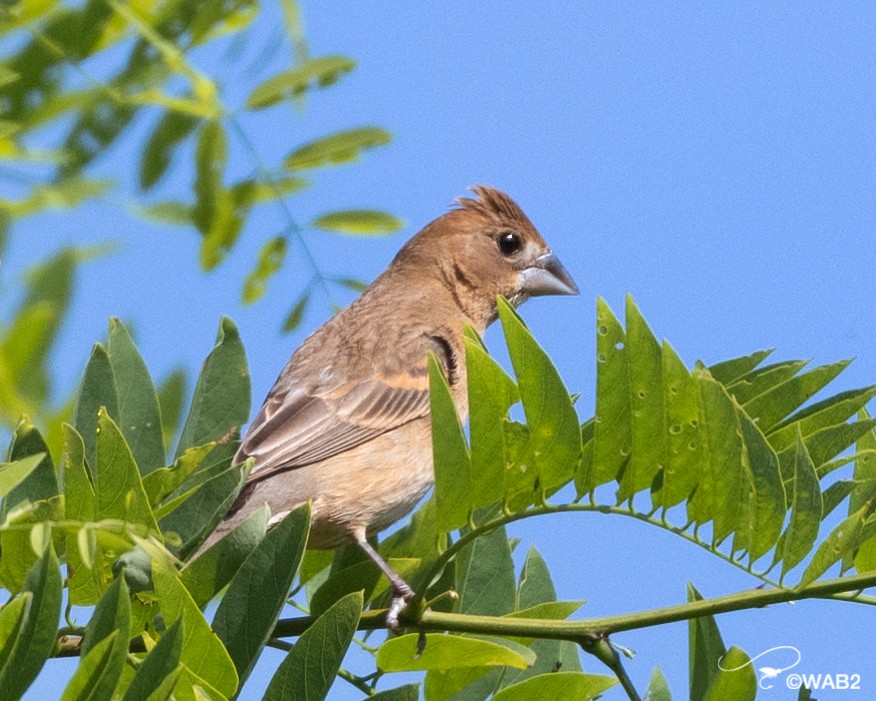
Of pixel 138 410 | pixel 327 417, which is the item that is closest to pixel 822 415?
pixel 138 410

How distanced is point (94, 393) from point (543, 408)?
910 millimetres

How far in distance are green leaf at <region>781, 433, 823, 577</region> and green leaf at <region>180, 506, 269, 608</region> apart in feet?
3.03

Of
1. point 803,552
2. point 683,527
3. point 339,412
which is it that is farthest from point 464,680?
point 339,412

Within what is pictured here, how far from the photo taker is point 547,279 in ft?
19.4

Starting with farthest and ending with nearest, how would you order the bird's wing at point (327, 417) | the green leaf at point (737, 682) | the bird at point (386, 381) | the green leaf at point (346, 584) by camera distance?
1. the bird's wing at point (327, 417)
2. the bird at point (386, 381)
3. the green leaf at point (346, 584)
4. the green leaf at point (737, 682)

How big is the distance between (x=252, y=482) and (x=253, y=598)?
1874 mm

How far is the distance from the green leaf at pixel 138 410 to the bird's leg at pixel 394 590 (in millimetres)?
582

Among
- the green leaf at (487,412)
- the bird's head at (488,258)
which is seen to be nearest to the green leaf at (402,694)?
the green leaf at (487,412)

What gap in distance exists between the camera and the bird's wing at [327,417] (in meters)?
4.20

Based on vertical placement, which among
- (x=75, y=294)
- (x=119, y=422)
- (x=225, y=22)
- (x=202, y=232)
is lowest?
(x=119, y=422)

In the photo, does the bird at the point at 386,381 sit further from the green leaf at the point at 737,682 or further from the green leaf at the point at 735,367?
the green leaf at the point at 735,367

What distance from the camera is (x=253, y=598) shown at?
212 centimetres

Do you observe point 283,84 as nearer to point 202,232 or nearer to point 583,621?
point 202,232

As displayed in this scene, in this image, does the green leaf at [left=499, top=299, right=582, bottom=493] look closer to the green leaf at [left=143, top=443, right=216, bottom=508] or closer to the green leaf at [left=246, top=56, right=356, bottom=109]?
the green leaf at [left=143, top=443, right=216, bottom=508]
